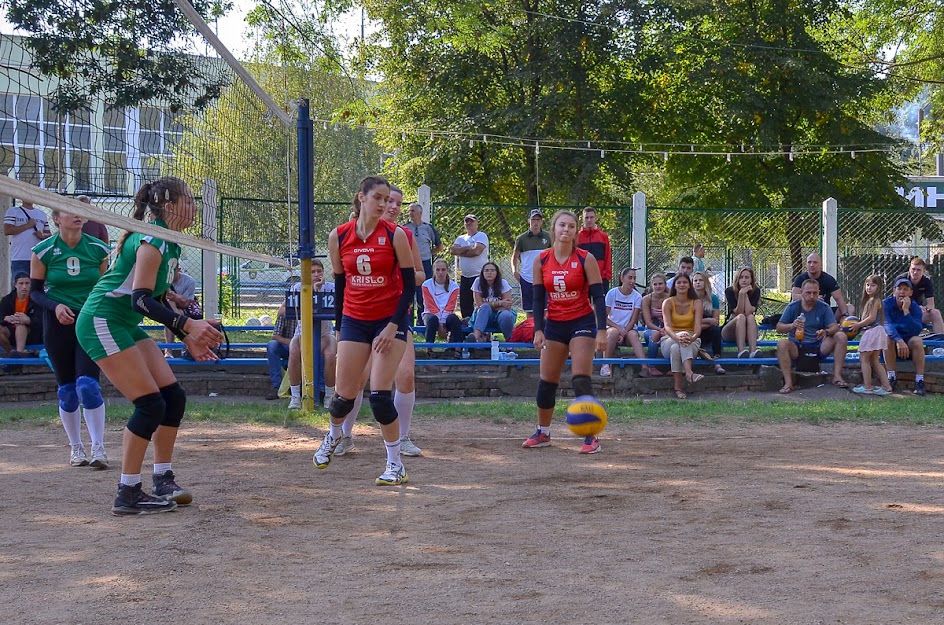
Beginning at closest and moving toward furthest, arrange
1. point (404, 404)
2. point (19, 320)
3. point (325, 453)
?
point (325, 453) < point (404, 404) < point (19, 320)

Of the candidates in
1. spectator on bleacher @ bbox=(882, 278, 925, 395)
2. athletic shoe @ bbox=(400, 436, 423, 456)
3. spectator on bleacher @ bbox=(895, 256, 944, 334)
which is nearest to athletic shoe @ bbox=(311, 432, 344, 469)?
athletic shoe @ bbox=(400, 436, 423, 456)

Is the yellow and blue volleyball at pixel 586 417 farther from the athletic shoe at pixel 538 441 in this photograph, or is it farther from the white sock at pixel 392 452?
the white sock at pixel 392 452

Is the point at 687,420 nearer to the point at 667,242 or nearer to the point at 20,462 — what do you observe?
the point at 20,462

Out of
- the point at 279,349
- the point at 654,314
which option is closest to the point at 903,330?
the point at 654,314

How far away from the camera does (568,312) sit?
8.12 metres

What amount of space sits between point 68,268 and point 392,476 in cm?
286

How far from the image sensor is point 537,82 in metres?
27.8

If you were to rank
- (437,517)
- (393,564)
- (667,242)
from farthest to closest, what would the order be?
(667,242) → (437,517) → (393,564)

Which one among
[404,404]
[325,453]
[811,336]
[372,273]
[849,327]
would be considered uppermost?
[372,273]

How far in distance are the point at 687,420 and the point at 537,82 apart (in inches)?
758

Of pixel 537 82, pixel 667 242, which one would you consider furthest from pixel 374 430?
pixel 537 82

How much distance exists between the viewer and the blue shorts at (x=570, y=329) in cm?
805

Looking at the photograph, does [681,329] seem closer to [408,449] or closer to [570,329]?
[570,329]

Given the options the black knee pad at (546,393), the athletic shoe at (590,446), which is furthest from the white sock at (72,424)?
the athletic shoe at (590,446)
